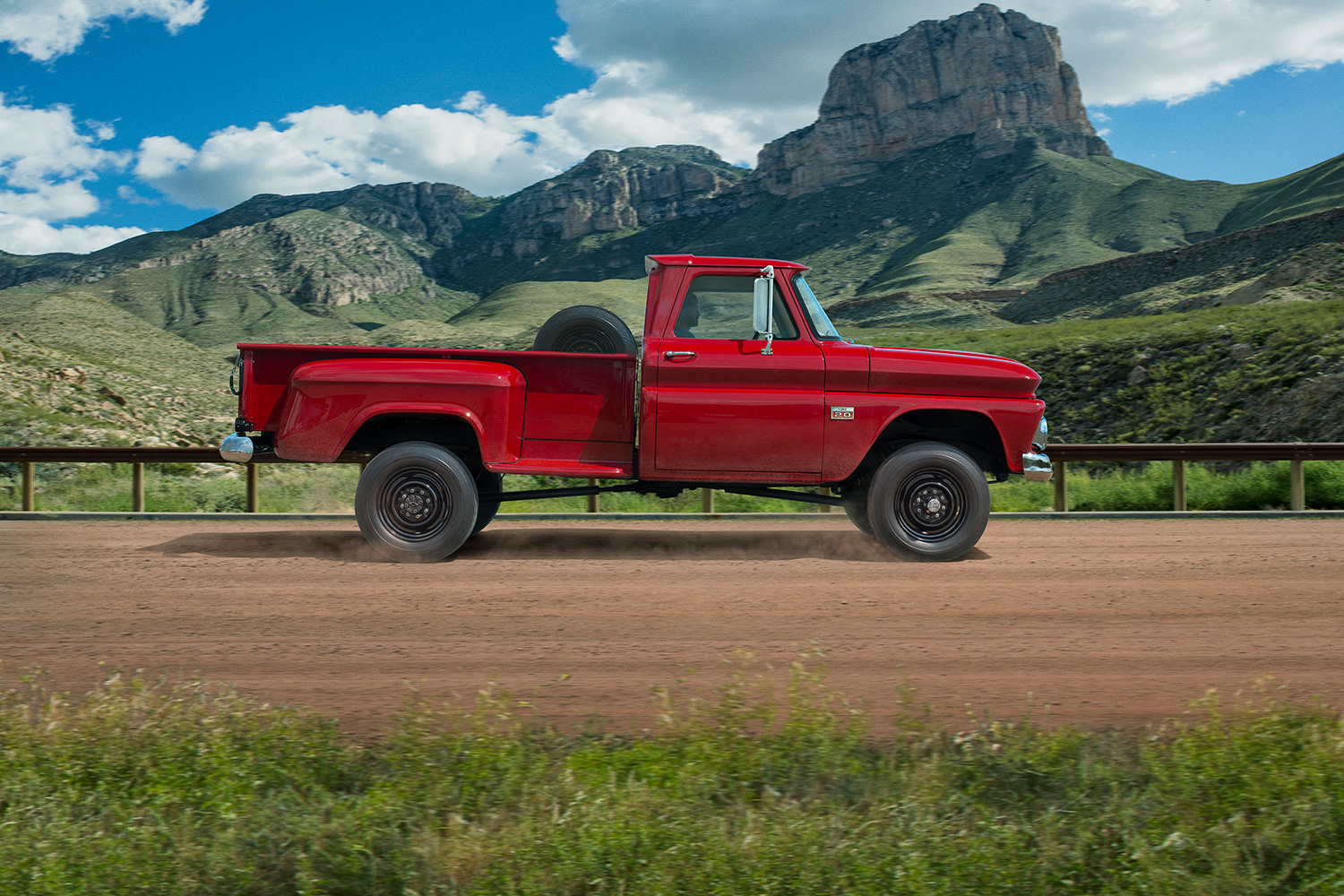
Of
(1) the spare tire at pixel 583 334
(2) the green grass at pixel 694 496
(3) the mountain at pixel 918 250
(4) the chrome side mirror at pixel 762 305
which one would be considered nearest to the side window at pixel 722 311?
(4) the chrome side mirror at pixel 762 305

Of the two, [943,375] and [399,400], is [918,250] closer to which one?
[943,375]

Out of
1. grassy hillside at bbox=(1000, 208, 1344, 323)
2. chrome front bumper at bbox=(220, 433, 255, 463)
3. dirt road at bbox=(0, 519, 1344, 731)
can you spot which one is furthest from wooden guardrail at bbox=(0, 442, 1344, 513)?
grassy hillside at bbox=(1000, 208, 1344, 323)

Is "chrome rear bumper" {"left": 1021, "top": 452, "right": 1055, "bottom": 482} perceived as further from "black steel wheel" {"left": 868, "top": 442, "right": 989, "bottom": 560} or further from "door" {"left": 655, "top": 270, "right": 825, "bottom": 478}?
"door" {"left": 655, "top": 270, "right": 825, "bottom": 478}

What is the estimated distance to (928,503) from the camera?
7.24m

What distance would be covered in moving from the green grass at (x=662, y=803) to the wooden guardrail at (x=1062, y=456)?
24.1 ft

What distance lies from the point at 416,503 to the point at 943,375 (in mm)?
4334

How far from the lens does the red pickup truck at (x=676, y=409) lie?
273 inches

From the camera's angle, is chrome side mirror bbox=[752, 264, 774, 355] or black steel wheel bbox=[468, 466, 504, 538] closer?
chrome side mirror bbox=[752, 264, 774, 355]

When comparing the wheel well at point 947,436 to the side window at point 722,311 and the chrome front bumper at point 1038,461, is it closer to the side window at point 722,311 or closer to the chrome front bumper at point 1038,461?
the chrome front bumper at point 1038,461

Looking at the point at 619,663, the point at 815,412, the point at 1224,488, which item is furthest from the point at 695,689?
the point at 1224,488

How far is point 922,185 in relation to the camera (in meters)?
166

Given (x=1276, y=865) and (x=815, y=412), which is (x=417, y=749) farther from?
(x=815, y=412)

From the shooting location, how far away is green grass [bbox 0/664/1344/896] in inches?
96.4

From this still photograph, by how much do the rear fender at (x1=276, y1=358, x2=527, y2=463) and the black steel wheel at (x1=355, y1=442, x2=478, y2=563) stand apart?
0.31 m
